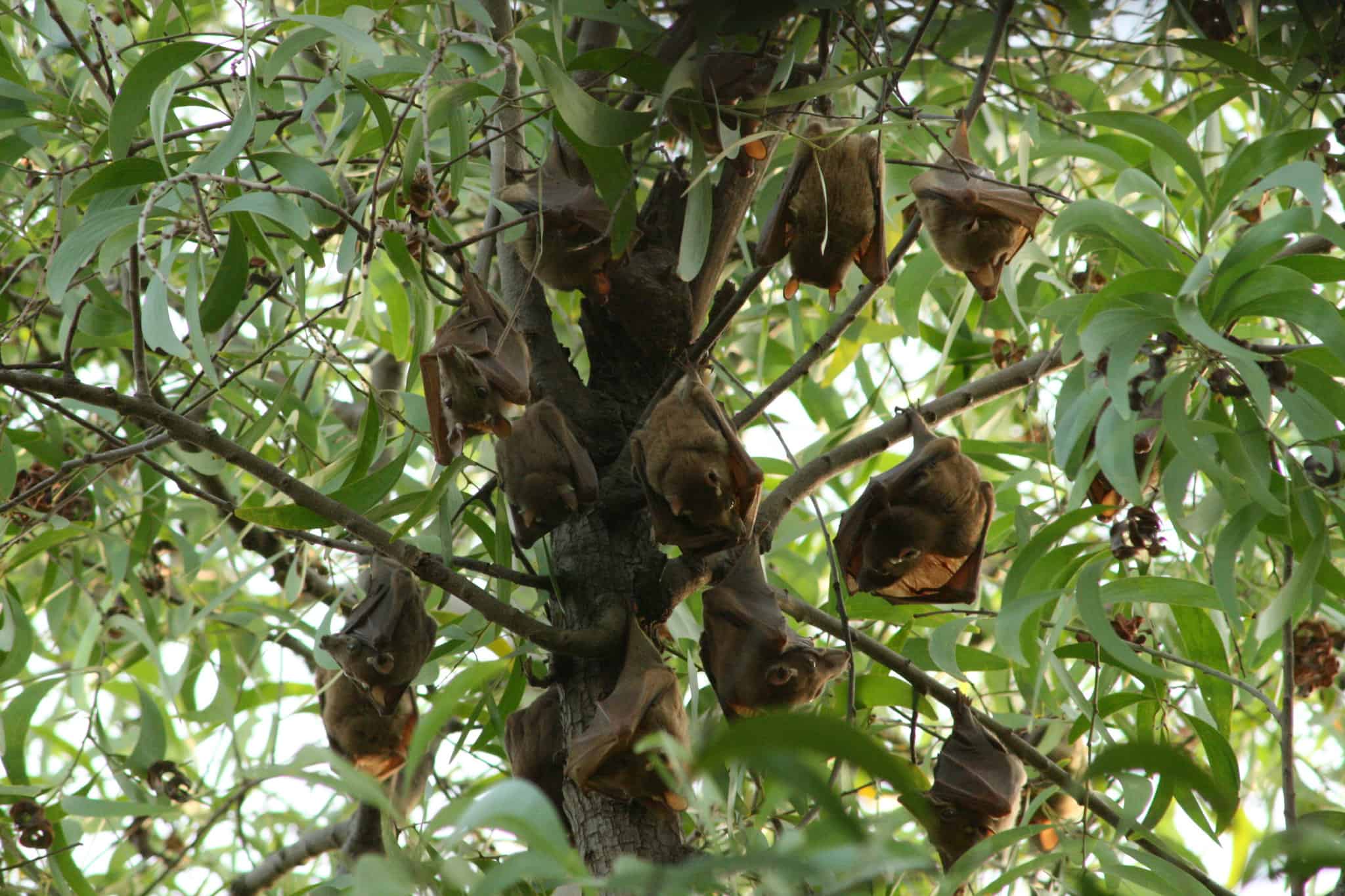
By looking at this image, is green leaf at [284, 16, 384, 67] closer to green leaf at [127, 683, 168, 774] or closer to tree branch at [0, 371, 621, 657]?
tree branch at [0, 371, 621, 657]

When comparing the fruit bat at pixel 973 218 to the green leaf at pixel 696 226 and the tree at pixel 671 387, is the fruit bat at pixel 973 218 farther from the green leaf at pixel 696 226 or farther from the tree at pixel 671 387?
the green leaf at pixel 696 226

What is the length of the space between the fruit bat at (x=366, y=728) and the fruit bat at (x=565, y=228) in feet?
1.85

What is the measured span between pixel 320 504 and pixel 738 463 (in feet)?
1.45

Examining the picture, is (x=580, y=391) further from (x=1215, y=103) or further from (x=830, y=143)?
(x=1215, y=103)

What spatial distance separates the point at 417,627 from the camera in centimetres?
147

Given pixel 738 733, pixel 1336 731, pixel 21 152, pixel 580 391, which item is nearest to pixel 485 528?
pixel 580 391

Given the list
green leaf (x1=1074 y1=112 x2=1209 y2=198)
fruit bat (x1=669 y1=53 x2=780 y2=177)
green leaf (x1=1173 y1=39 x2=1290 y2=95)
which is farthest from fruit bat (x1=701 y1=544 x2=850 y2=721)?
green leaf (x1=1173 y1=39 x2=1290 y2=95)

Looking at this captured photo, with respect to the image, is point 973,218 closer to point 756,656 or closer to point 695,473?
point 695,473

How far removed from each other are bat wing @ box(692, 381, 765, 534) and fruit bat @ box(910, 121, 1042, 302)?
0.33m

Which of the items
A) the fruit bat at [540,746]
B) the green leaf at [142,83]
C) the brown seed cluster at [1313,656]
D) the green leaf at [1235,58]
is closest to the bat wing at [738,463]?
the fruit bat at [540,746]

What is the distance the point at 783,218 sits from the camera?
4.58 ft

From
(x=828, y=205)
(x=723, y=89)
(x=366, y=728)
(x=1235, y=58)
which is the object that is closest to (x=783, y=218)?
(x=828, y=205)

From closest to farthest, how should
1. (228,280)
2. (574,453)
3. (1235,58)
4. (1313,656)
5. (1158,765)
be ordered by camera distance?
(1158,765), (574,453), (228,280), (1235,58), (1313,656)

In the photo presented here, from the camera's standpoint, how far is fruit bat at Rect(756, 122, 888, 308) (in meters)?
1.38
